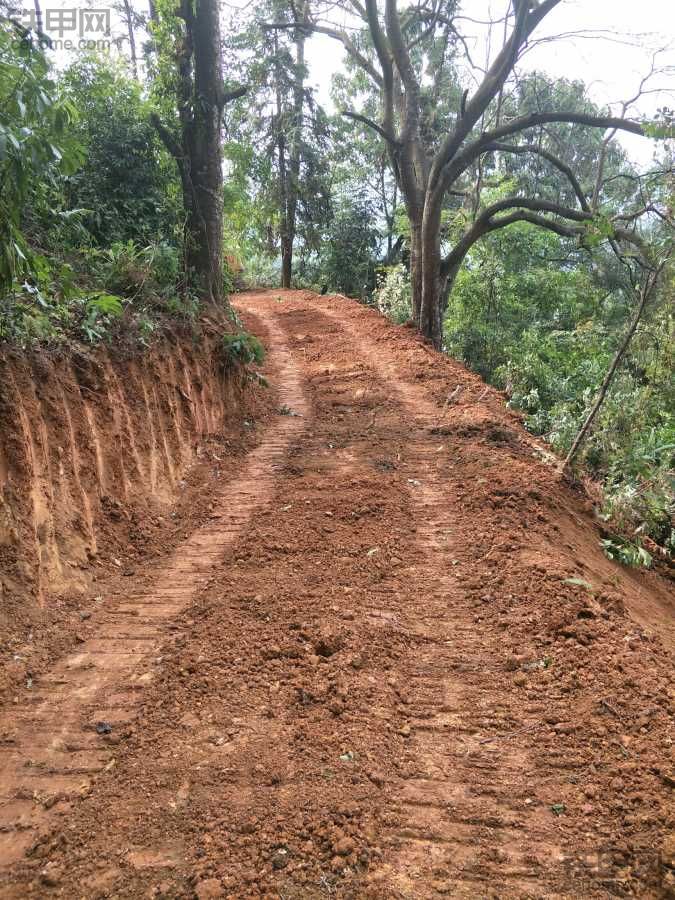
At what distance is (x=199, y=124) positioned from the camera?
7387 mm

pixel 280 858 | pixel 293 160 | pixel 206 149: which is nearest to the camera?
pixel 280 858

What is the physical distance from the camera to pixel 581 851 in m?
2.10

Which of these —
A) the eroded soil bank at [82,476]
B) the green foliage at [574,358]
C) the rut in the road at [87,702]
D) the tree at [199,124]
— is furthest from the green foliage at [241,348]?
the green foliage at [574,358]

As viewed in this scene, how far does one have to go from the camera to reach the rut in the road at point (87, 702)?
2.39m

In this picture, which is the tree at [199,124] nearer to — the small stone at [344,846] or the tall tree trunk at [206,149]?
the tall tree trunk at [206,149]

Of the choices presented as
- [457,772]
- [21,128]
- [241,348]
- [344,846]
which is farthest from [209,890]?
[241,348]

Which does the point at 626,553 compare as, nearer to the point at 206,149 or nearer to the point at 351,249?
the point at 206,149

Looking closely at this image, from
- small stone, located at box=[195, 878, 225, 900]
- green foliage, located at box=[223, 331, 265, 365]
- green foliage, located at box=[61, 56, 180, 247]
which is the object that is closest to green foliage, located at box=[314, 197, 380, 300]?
green foliage, located at box=[61, 56, 180, 247]

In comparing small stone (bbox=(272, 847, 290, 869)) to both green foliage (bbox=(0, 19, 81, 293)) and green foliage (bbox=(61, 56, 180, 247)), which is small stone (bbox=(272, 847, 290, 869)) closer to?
green foliage (bbox=(0, 19, 81, 293))

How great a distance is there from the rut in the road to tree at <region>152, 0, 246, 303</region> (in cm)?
440

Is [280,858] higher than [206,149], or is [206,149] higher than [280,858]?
[206,149]

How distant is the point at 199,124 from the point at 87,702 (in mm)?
7093

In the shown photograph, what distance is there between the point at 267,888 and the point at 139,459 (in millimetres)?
3763

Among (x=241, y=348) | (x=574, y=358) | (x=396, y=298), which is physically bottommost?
(x=574, y=358)
